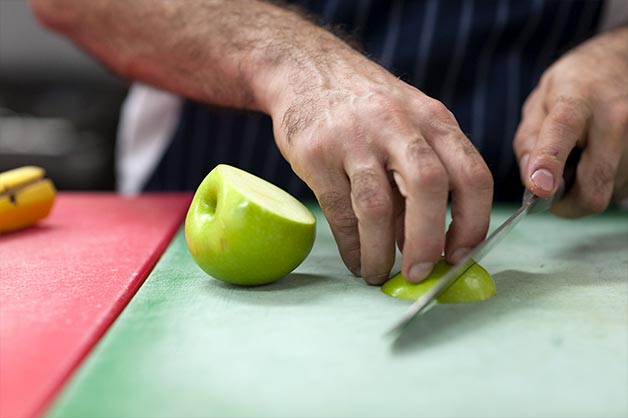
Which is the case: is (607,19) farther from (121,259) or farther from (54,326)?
(54,326)

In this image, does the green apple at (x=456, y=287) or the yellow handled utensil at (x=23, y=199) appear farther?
the yellow handled utensil at (x=23, y=199)

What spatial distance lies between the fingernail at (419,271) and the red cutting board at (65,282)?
0.32 m

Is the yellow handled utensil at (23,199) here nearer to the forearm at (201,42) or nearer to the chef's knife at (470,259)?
the forearm at (201,42)

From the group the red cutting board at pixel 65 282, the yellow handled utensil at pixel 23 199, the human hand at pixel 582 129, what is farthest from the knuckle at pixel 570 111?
the yellow handled utensil at pixel 23 199

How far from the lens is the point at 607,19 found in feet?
5.60

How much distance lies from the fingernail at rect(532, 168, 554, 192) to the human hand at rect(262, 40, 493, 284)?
177 mm

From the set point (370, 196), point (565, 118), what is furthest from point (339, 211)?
point (565, 118)

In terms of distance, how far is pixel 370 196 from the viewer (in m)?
0.85

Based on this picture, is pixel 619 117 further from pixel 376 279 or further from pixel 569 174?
pixel 376 279

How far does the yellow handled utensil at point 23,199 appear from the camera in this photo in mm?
1201

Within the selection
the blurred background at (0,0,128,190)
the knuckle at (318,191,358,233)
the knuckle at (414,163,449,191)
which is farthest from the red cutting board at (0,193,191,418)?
the blurred background at (0,0,128,190)

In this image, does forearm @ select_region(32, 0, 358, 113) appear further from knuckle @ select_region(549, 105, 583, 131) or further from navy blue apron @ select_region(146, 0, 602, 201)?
knuckle @ select_region(549, 105, 583, 131)

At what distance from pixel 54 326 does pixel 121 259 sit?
0.29 metres

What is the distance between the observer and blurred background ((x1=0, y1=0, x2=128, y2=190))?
3.21 m
